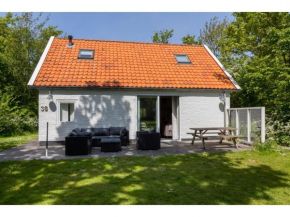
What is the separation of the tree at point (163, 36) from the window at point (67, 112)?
21025 millimetres

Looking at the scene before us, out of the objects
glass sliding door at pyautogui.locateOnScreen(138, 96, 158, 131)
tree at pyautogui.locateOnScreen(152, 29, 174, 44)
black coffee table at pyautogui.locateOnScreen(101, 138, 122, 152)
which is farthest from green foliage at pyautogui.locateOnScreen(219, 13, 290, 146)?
tree at pyautogui.locateOnScreen(152, 29, 174, 44)

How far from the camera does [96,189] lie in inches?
181

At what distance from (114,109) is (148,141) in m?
3.08

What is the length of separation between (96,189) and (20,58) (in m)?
20.4

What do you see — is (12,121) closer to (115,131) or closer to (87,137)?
(115,131)

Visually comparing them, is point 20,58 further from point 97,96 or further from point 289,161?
point 289,161

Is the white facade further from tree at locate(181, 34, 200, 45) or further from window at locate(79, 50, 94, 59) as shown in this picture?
tree at locate(181, 34, 200, 45)

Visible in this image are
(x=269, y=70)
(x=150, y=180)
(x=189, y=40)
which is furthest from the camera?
(x=189, y=40)

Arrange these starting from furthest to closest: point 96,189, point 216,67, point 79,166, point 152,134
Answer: point 216,67 < point 152,134 < point 79,166 < point 96,189

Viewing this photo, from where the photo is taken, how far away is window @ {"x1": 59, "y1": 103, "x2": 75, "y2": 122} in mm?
10859

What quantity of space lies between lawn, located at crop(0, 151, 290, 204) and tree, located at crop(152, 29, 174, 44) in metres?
24.0

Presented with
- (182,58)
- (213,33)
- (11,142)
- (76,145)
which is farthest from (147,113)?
(213,33)

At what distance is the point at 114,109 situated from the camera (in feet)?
36.6

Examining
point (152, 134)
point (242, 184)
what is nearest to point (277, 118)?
point (152, 134)
